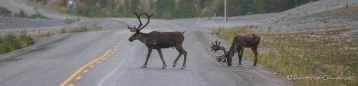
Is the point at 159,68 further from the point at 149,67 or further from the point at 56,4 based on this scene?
the point at 56,4

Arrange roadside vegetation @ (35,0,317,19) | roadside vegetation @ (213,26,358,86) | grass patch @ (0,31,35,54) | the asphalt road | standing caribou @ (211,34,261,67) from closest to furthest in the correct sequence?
the asphalt road, roadside vegetation @ (213,26,358,86), standing caribou @ (211,34,261,67), grass patch @ (0,31,35,54), roadside vegetation @ (35,0,317,19)

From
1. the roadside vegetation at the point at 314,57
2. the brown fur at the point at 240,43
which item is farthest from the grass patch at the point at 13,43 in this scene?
the brown fur at the point at 240,43

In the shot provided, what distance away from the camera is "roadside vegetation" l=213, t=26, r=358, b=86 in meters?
17.8

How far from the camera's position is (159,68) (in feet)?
60.7

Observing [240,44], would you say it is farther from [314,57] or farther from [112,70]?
A: [314,57]

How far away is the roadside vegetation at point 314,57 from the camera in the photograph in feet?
58.5

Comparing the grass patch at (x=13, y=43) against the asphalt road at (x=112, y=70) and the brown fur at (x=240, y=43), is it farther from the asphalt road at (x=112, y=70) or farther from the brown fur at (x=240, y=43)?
the brown fur at (x=240, y=43)

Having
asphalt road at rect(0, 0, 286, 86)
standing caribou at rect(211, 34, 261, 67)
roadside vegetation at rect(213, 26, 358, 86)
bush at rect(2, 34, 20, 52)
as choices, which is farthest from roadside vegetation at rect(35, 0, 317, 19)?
standing caribou at rect(211, 34, 261, 67)

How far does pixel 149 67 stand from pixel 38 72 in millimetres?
3284

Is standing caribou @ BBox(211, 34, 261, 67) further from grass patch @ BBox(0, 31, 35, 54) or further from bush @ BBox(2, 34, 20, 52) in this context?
bush @ BBox(2, 34, 20, 52)

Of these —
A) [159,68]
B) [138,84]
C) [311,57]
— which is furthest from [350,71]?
[138,84]

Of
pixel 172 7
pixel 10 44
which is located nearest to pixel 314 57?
pixel 10 44

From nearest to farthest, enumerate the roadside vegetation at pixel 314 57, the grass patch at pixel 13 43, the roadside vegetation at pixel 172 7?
the roadside vegetation at pixel 314 57, the grass patch at pixel 13 43, the roadside vegetation at pixel 172 7

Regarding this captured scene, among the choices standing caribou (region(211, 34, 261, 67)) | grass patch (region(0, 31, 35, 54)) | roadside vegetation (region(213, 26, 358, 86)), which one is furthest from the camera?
grass patch (region(0, 31, 35, 54))
